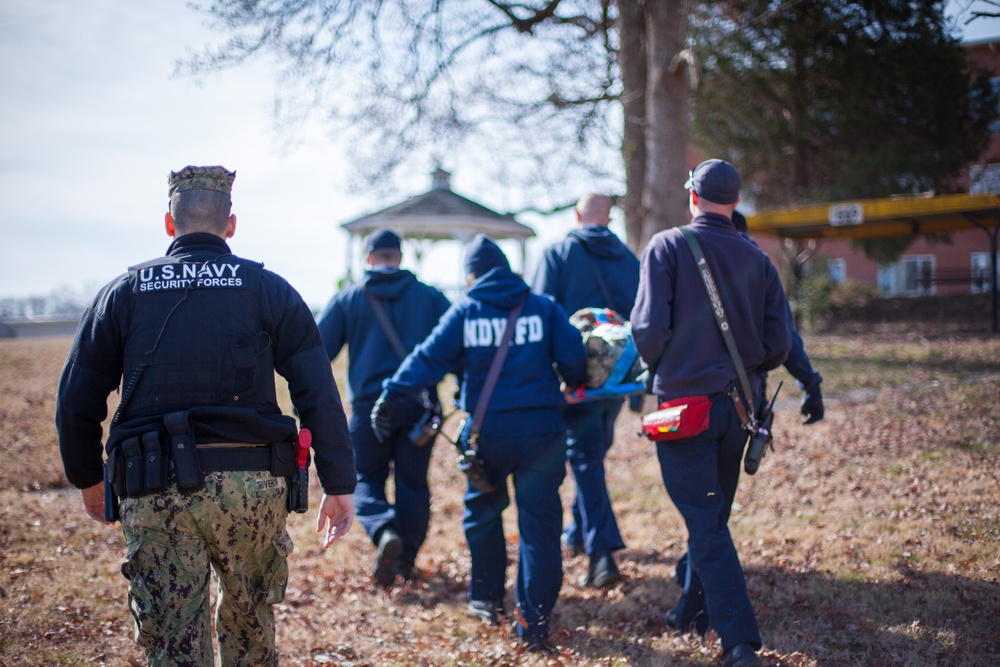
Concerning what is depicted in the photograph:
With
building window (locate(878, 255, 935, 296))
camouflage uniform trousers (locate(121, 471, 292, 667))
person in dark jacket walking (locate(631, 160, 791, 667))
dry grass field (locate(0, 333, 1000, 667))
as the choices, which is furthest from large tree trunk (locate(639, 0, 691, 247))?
building window (locate(878, 255, 935, 296))

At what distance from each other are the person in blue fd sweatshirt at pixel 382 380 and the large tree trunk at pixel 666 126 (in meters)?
4.93

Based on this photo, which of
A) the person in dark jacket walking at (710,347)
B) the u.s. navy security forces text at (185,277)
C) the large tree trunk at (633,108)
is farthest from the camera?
the large tree trunk at (633,108)

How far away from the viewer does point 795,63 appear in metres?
18.6

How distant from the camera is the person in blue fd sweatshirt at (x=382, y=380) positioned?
5.66 metres

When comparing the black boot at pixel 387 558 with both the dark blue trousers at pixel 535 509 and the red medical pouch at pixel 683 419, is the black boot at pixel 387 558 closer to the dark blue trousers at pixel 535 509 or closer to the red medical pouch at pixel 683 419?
the dark blue trousers at pixel 535 509

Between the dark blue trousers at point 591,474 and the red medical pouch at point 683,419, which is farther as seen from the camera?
the dark blue trousers at point 591,474

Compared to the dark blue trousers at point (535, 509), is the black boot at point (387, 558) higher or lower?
lower

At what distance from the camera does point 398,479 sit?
18.9 ft

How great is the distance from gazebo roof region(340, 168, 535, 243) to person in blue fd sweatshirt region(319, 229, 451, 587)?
1321cm

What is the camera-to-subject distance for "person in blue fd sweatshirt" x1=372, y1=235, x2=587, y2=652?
4.42m

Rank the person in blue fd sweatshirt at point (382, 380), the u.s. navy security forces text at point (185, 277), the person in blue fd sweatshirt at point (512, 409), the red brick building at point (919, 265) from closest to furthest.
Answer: the u.s. navy security forces text at point (185, 277) → the person in blue fd sweatshirt at point (512, 409) → the person in blue fd sweatshirt at point (382, 380) → the red brick building at point (919, 265)

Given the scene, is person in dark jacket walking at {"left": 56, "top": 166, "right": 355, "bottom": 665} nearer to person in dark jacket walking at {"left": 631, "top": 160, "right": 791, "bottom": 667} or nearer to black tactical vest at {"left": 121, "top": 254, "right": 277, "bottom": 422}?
black tactical vest at {"left": 121, "top": 254, "right": 277, "bottom": 422}

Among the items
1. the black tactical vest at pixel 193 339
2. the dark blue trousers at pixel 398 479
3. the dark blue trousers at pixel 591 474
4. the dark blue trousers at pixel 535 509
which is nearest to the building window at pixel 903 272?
the dark blue trousers at pixel 591 474

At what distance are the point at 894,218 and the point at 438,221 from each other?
9.71 m
